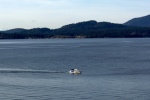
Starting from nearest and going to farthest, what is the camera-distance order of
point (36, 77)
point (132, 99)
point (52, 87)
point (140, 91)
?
1. point (132, 99)
2. point (140, 91)
3. point (52, 87)
4. point (36, 77)

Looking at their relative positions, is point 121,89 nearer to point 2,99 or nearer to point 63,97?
point 63,97

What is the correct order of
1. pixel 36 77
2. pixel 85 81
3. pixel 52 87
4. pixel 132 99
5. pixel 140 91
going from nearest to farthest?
1. pixel 132 99
2. pixel 140 91
3. pixel 52 87
4. pixel 85 81
5. pixel 36 77

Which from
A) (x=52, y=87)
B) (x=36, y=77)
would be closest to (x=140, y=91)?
(x=52, y=87)

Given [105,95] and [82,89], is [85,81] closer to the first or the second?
[82,89]

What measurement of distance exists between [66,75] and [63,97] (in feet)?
71.9

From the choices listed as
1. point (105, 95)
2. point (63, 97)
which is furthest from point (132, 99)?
point (63, 97)

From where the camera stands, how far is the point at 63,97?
47.9 m

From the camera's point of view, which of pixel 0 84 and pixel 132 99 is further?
pixel 0 84

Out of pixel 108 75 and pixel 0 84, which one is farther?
pixel 108 75

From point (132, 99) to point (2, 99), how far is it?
47.3ft

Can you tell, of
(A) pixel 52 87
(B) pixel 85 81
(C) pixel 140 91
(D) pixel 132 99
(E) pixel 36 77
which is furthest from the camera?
(E) pixel 36 77

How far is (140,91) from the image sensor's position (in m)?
51.2

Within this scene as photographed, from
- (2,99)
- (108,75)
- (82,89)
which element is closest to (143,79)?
(108,75)

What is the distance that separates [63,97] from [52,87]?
7.45 m
